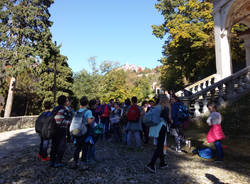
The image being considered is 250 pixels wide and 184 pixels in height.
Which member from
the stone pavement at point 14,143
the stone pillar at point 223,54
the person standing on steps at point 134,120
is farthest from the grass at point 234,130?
the stone pavement at point 14,143

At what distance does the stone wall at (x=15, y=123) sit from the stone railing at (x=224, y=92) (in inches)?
522

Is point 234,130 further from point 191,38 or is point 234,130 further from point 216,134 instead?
point 191,38

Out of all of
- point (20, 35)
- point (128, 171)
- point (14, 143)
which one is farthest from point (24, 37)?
point (128, 171)

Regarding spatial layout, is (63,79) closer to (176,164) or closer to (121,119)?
(121,119)

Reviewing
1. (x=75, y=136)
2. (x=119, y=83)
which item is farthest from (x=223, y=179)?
(x=119, y=83)

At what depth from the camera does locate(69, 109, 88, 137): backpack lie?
4329 mm

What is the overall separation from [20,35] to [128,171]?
21519 millimetres

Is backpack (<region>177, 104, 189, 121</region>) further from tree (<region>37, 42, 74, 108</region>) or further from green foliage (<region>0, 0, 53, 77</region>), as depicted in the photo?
tree (<region>37, 42, 74, 108</region>)

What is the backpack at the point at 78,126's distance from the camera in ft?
14.2

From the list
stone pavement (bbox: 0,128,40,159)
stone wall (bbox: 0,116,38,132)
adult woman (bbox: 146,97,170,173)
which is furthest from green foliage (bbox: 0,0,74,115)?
adult woman (bbox: 146,97,170,173)

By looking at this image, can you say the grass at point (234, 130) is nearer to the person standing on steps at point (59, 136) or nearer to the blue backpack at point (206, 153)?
the blue backpack at point (206, 153)

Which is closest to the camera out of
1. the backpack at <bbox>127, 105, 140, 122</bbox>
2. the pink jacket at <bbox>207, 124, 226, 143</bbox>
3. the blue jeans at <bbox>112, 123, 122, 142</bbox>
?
the pink jacket at <bbox>207, 124, 226, 143</bbox>

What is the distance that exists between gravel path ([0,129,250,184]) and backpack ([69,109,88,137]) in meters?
0.96

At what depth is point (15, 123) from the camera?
15.3 m
